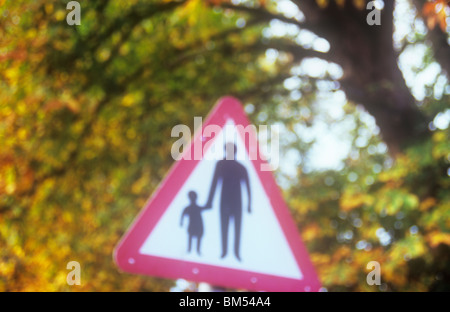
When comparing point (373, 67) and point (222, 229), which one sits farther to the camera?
point (373, 67)

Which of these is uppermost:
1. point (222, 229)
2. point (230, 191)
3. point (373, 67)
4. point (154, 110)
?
point (373, 67)

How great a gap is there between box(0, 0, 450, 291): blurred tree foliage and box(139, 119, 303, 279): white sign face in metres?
2.39

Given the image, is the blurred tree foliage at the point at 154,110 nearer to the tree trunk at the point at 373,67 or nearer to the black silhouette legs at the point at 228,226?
the tree trunk at the point at 373,67

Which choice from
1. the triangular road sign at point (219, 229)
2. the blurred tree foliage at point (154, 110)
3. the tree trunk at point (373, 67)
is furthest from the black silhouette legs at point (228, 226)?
the tree trunk at point (373, 67)

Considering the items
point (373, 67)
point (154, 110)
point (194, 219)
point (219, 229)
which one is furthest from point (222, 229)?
point (154, 110)

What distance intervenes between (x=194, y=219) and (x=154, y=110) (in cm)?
352

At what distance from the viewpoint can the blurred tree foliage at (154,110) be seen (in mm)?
4293

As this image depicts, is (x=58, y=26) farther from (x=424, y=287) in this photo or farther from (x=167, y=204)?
(x=424, y=287)

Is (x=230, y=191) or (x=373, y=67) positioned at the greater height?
(x=373, y=67)

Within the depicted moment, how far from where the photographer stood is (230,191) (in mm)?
2020

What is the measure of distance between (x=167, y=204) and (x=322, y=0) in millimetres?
3106

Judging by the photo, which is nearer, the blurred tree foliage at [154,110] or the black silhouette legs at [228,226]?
the black silhouette legs at [228,226]

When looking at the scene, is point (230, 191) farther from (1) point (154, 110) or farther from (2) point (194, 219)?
(1) point (154, 110)
